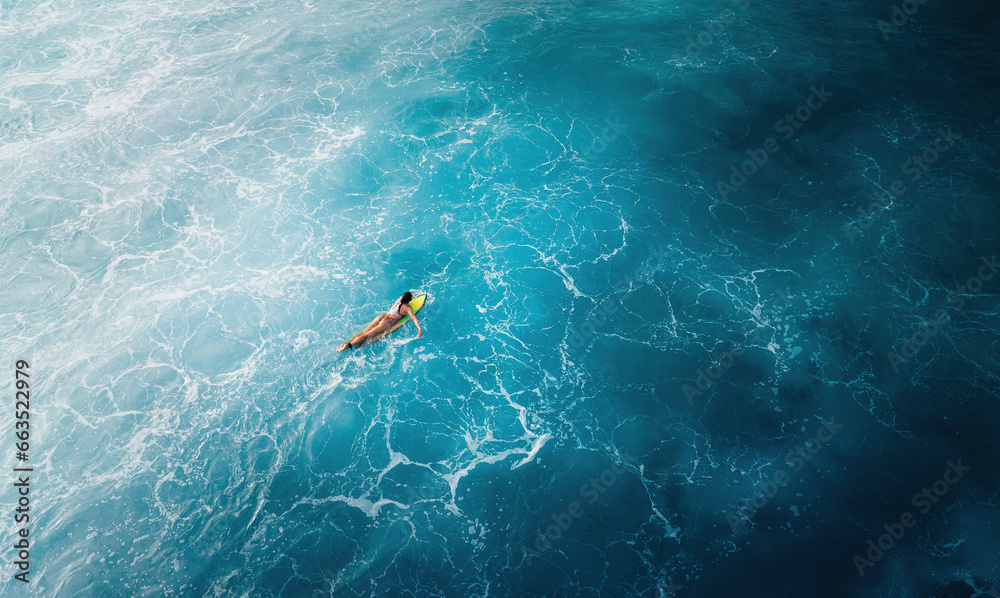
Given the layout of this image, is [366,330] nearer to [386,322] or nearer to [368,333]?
[368,333]

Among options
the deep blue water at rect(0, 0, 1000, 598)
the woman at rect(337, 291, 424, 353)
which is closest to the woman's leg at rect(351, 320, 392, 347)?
the woman at rect(337, 291, 424, 353)

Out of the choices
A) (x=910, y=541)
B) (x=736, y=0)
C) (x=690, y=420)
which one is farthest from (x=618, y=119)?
(x=910, y=541)

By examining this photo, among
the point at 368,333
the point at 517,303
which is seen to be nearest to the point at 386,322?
the point at 368,333

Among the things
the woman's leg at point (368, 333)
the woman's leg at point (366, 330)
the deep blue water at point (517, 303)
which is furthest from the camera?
the woman's leg at point (368, 333)

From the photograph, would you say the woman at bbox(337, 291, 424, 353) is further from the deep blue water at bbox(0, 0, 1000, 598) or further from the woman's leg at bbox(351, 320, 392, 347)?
the deep blue water at bbox(0, 0, 1000, 598)

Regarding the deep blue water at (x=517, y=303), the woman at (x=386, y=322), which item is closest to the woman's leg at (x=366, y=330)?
the woman at (x=386, y=322)

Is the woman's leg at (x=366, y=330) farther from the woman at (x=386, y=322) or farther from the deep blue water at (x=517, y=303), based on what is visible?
the deep blue water at (x=517, y=303)
